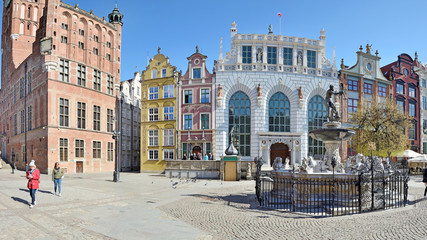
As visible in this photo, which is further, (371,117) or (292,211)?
(371,117)

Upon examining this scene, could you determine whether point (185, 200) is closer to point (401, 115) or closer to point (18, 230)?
point (18, 230)

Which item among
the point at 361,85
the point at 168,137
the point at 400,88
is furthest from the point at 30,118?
the point at 400,88

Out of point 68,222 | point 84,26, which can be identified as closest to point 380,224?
point 68,222

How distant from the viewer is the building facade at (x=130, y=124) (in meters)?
41.6

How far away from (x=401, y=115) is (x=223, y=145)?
19743 mm

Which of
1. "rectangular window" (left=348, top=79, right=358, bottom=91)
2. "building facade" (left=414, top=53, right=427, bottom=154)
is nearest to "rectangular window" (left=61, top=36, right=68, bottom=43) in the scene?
"rectangular window" (left=348, top=79, right=358, bottom=91)

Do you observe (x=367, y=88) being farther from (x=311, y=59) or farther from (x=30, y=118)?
(x=30, y=118)

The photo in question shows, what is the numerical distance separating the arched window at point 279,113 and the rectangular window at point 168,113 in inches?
442

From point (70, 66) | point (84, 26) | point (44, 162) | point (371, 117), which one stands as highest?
point (84, 26)

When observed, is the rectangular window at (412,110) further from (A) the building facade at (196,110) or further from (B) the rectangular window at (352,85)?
(A) the building facade at (196,110)

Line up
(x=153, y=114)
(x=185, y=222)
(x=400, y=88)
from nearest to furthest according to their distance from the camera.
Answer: (x=185, y=222)
(x=153, y=114)
(x=400, y=88)

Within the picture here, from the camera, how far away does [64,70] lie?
3281 centimetres

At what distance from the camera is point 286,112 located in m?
35.0

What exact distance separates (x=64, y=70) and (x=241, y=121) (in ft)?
65.5
